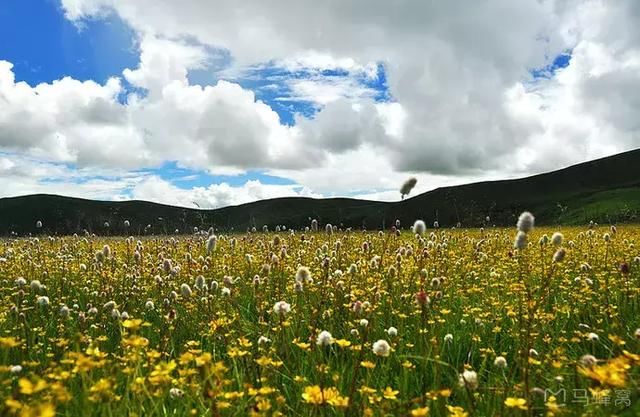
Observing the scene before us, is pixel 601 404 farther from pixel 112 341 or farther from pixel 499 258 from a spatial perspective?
pixel 499 258

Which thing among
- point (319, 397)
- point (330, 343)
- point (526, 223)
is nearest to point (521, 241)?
point (526, 223)

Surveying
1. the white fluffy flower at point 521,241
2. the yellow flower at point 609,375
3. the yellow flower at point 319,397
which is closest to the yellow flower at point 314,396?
the yellow flower at point 319,397

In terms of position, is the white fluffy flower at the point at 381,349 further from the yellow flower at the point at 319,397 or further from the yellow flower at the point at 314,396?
→ the yellow flower at the point at 314,396

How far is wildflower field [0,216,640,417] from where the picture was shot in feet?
12.3

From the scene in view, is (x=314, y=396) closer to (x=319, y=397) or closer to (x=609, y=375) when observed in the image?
(x=319, y=397)

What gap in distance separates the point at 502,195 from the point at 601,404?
170615 mm

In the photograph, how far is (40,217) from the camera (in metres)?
155

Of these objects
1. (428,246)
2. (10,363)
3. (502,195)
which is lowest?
(10,363)

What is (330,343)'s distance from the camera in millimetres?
4461

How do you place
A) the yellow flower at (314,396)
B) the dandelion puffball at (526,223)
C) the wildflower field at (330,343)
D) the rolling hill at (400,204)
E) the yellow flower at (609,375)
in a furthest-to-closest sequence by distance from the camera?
1. the rolling hill at (400,204)
2. the dandelion puffball at (526,223)
3. the wildflower field at (330,343)
4. the yellow flower at (314,396)
5. the yellow flower at (609,375)

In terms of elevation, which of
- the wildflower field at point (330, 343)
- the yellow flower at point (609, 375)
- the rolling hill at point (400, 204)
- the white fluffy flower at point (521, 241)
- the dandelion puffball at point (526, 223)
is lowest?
the wildflower field at point (330, 343)

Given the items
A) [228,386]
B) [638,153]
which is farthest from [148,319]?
[638,153]

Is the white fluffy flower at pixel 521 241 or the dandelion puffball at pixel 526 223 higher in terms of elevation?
the dandelion puffball at pixel 526 223

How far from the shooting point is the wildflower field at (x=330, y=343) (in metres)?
3.76
